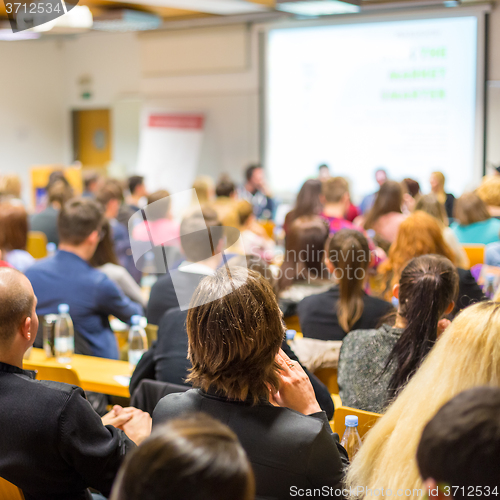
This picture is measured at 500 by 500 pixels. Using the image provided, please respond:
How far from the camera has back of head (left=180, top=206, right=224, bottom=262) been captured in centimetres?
307

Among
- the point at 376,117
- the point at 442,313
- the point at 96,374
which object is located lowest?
the point at 96,374

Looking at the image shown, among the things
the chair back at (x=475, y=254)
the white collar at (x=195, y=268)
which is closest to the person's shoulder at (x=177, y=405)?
the white collar at (x=195, y=268)

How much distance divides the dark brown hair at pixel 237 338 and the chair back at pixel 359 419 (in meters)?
0.52

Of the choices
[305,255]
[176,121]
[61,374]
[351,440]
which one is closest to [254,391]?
[351,440]

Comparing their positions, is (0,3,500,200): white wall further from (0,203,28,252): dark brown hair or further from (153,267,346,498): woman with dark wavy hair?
(153,267,346,498): woman with dark wavy hair

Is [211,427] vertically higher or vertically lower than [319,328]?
higher

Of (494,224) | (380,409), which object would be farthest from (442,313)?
(494,224)

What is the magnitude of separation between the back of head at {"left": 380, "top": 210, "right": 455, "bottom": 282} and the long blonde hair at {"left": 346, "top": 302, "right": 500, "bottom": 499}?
198cm

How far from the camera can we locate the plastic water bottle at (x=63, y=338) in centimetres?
293

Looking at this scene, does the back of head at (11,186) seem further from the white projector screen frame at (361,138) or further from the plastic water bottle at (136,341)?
the plastic water bottle at (136,341)

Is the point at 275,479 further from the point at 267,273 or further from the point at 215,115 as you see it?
the point at 215,115

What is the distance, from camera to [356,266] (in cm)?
289

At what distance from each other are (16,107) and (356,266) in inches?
436

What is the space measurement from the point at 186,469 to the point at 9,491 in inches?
42.4
